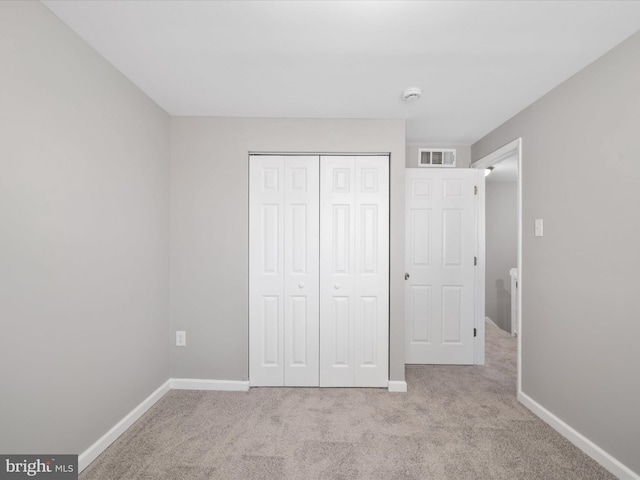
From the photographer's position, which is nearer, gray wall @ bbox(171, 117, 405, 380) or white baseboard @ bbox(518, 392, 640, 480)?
white baseboard @ bbox(518, 392, 640, 480)

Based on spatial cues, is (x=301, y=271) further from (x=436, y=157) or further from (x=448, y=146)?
(x=448, y=146)

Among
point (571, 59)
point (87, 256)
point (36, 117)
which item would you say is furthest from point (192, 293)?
point (571, 59)

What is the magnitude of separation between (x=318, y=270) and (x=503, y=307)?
3.93 m

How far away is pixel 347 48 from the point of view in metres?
1.72

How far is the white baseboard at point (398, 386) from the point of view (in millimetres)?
2637

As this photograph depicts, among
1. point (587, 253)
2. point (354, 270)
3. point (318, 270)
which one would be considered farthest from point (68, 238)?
point (587, 253)

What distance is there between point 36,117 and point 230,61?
105 centimetres

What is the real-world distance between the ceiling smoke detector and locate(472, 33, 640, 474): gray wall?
0.98 m

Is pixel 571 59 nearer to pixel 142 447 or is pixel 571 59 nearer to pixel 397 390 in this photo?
pixel 397 390

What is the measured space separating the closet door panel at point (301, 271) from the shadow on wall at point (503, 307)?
3787mm

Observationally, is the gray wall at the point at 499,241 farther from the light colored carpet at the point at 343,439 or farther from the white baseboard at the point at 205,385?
the white baseboard at the point at 205,385

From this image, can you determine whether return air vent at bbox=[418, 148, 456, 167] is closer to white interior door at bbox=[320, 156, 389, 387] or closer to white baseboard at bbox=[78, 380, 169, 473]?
white interior door at bbox=[320, 156, 389, 387]

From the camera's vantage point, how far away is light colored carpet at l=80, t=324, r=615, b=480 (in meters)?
1.70

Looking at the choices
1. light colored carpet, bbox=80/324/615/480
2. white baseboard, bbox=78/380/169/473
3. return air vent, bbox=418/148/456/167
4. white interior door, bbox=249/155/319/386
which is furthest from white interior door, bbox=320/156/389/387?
white baseboard, bbox=78/380/169/473
